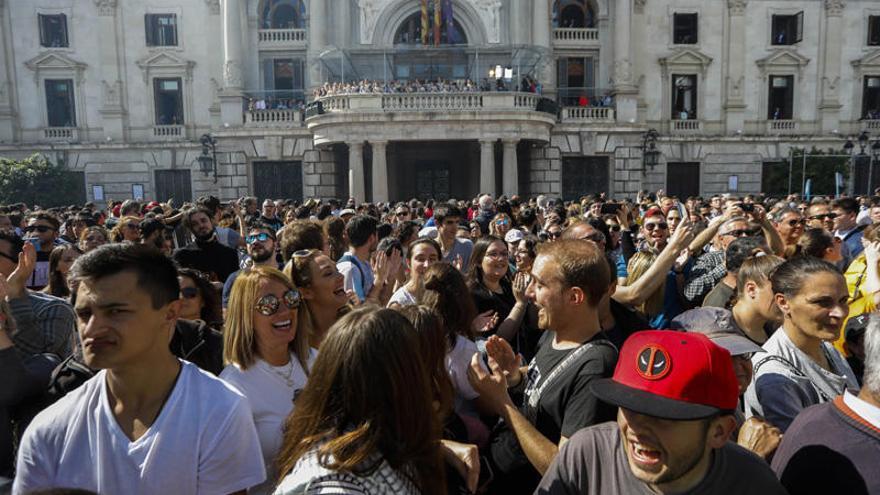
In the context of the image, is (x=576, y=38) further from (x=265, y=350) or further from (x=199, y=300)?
(x=265, y=350)

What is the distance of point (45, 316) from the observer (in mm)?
3982

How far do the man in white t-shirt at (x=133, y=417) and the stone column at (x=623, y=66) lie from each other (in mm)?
26334

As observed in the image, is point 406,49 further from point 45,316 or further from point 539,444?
point 539,444

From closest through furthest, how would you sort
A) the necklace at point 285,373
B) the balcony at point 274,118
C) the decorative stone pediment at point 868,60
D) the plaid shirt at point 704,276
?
the necklace at point 285,373
the plaid shirt at point 704,276
the balcony at point 274,118
the decorative stone pediment at point 868,60

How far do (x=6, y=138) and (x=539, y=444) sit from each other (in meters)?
31.9

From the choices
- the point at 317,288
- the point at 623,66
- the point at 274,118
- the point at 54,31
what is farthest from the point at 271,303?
the point at 54,31

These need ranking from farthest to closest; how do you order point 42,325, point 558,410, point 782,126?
point 782,126
point 42,325
point 558,410

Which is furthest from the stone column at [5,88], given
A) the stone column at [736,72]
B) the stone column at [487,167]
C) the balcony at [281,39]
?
the stone column at [736,72]

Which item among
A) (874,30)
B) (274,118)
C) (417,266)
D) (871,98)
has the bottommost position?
(417,266)

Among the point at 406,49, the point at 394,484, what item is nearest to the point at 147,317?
the point at 394,484

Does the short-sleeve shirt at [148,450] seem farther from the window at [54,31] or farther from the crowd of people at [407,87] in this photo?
the window at [54,31]

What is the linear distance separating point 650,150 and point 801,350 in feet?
82.2

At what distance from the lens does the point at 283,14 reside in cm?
2678

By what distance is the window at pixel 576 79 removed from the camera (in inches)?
1073
